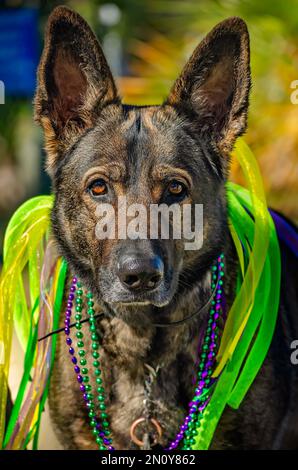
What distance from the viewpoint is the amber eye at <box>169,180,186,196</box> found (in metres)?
3.51

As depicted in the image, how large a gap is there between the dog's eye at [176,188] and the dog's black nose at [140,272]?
37 cm

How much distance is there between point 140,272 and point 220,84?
1066 mm

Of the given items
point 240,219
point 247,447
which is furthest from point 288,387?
point 240,219

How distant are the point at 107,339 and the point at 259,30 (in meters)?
5.04

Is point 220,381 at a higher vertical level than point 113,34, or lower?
lower

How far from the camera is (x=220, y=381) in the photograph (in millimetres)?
3656

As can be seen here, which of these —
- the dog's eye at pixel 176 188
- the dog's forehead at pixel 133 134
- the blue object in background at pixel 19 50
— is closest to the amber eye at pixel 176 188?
the dog's eye at pixel 176 188

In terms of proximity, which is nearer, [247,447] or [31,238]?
[247,447]

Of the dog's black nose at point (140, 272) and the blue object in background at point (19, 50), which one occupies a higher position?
the blue object in background at point (19, 50)

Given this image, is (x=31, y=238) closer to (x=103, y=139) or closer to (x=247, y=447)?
(x=103, y=139)

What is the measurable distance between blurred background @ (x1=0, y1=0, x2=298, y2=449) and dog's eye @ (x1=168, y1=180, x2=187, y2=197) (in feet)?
8.84

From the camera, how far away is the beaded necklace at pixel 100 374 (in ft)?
12.0

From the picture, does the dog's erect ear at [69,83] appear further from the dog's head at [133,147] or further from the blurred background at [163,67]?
the blurred background at [163,67]

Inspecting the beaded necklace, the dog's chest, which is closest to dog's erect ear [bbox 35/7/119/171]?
the beaded necklace
